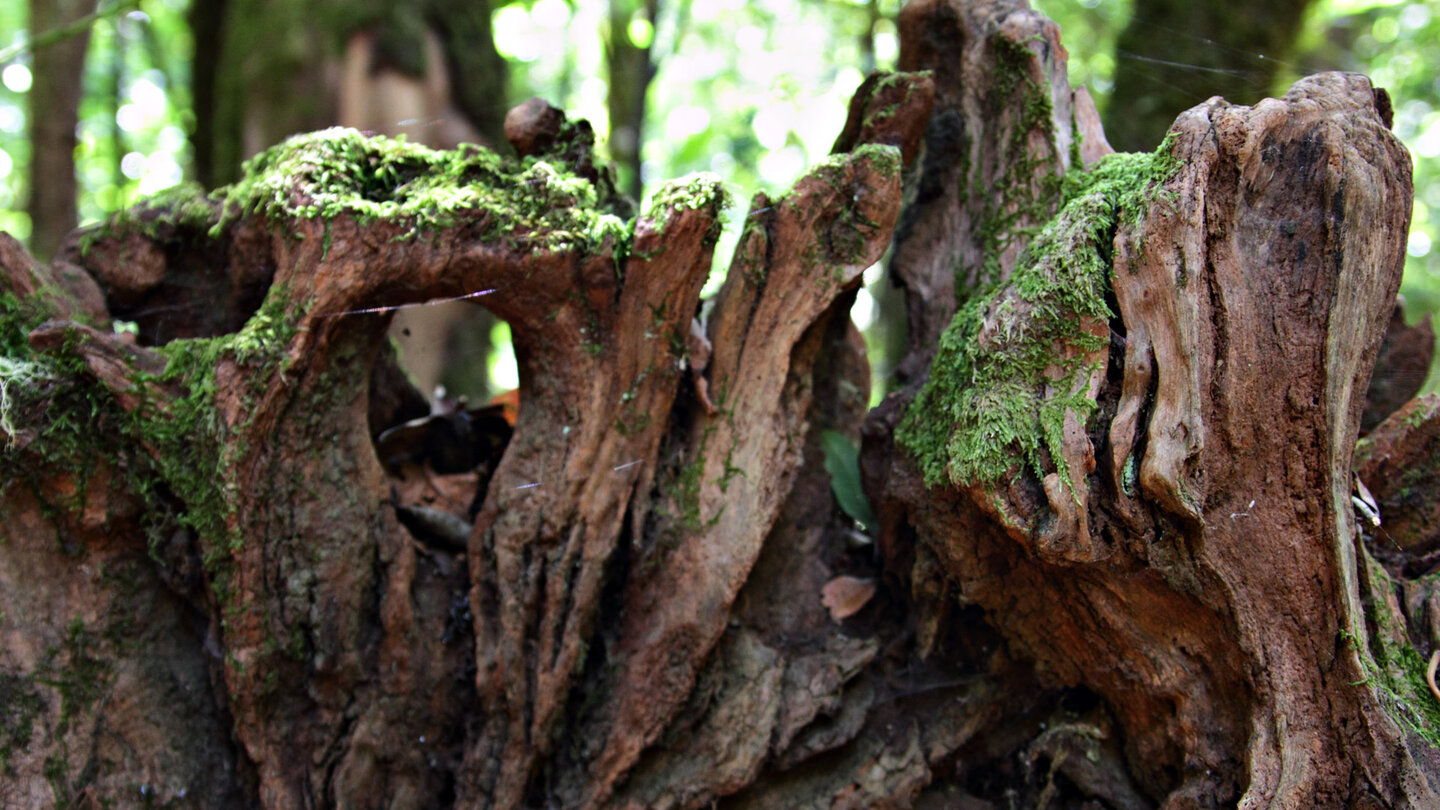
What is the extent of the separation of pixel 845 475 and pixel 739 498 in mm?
456

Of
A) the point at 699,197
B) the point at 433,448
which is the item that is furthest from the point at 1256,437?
the point at 433,448

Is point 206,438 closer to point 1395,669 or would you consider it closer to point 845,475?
point 845,475

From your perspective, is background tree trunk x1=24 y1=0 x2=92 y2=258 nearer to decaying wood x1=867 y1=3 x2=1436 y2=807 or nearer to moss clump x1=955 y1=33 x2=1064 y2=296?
moss clump x1=955 y1=33 x2=1064 y2=296

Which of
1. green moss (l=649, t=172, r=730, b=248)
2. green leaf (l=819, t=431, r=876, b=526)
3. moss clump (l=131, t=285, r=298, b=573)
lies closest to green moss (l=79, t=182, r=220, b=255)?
moss clump (l=131, t=285, r=298, b=573)

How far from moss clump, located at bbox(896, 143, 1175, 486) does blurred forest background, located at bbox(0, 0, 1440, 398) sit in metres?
0.73

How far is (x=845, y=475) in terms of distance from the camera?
2.80 m

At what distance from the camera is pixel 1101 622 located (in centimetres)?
223

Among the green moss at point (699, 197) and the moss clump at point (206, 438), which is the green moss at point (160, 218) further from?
the green moss at point (699, 197)

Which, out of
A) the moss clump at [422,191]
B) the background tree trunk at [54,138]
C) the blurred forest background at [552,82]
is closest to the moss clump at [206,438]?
the moss clump at [422,191]

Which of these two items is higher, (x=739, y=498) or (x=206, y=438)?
(x=206, y=438)

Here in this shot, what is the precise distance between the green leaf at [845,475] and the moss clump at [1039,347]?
1.57 ft

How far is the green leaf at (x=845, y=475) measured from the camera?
2766 millimetres

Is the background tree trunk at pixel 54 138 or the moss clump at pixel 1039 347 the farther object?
the background tree trunk at pixel 54 138

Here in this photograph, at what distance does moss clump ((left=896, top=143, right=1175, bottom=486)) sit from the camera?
207 centimetres
